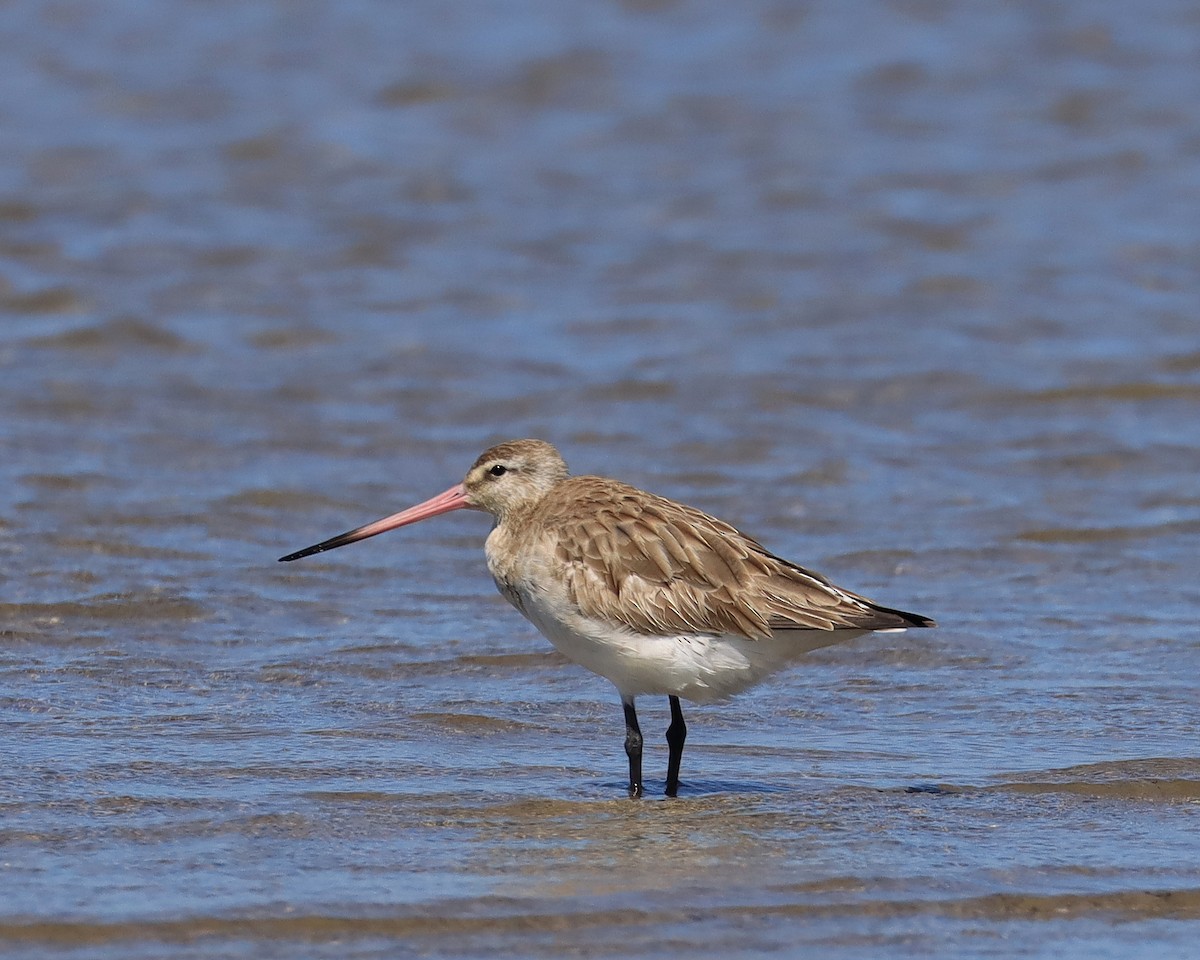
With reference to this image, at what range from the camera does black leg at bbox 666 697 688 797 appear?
25.7 feet

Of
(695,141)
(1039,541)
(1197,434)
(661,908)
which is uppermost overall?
(695,141)

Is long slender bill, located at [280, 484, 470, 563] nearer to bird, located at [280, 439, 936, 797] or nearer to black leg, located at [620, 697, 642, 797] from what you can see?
bird, located at [280, 439, 936, 797]

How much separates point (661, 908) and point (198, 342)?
9.73 meters

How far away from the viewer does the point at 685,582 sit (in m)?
7.82

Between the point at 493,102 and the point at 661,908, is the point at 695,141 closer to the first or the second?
the point at 493,102

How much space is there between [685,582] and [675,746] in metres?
0.70

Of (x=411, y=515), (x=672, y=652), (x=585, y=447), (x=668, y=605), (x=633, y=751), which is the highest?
(x=585, y=447)

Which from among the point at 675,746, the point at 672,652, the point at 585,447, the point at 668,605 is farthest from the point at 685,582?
the point at 585,447

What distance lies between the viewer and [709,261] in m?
17.2

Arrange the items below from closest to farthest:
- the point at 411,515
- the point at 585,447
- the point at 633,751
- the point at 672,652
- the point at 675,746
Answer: the point at 672,652
the point at 633,751
the point at 675,746
the point at 411,515
the point at 585,447

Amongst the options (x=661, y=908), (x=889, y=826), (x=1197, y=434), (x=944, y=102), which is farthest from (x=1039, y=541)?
(x=944, y=102)

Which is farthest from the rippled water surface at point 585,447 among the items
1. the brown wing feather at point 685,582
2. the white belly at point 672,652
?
the brown wing feather at point 685,582

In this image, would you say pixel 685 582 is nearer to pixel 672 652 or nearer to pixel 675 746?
pixel 672 652

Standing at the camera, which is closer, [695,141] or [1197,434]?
[1197,434]
